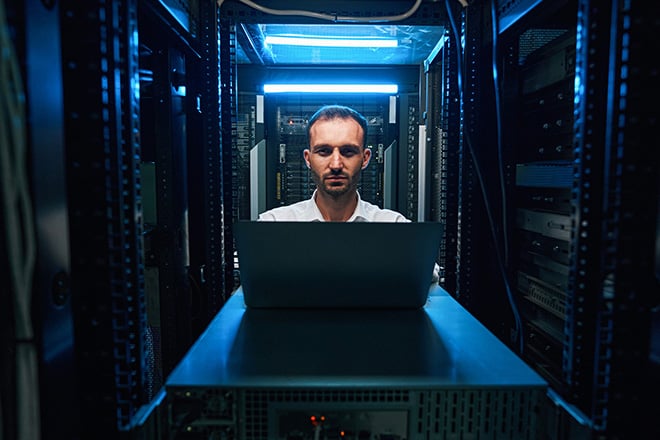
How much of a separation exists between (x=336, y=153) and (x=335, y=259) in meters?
0.86

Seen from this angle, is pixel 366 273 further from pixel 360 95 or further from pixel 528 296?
pixel 360 95

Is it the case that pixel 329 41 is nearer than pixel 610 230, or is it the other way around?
pixel 610 230

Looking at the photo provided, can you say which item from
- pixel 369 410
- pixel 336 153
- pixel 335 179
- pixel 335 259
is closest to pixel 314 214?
pixel 335 179

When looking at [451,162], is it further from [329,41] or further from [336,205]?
[329,41]

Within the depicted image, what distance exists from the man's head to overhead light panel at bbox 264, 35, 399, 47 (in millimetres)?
396

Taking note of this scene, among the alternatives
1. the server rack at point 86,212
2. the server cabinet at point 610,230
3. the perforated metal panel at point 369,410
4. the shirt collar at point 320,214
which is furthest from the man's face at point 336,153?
the perforated metal panel at point 369,410

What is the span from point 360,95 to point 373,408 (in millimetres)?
1873

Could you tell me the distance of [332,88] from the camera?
226 centimetres

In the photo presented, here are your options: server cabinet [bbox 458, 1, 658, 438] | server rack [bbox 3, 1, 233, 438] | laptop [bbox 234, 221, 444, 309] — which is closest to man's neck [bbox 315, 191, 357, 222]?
laptop [bbox 234, 221, 444, 309]

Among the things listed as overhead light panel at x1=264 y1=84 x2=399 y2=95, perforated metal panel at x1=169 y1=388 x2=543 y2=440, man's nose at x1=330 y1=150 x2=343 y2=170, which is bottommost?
perforated metal panel at x1=169 y1=388 x2=543 y2=440

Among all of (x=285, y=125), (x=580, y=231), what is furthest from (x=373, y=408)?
(x=285, y=125)

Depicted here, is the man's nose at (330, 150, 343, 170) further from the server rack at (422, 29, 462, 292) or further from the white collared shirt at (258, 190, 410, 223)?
the server rack at (422, 29, 462, 292)

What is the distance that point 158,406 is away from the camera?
758 millimetres

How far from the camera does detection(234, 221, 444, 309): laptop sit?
861 millimetres
